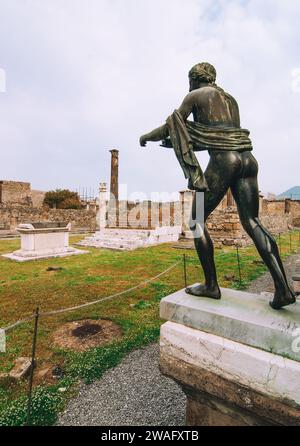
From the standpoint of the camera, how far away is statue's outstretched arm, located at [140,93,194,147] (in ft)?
7.36

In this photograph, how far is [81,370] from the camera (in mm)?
2891

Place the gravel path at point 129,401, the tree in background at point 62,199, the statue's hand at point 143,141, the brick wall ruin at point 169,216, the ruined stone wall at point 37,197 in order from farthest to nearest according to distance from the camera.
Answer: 1. the ruined stone wall at point 37,197
2. the tree in background at point 62,199
3. the brick wall ruin at point 169,216
4. the statue's hand at point 143,141
5. the gravel path at point 129,401

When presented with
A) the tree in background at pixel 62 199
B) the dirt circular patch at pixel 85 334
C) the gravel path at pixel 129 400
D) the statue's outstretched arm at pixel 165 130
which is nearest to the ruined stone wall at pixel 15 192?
the tree in background at pixel 62 199

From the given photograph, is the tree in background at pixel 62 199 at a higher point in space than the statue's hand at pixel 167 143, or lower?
higher

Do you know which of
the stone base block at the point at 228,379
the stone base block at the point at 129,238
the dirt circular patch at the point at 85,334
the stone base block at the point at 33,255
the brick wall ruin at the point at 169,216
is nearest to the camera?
the stone base block at the point at 228,379

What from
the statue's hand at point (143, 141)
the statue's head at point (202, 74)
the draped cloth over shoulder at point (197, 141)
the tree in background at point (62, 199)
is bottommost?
the draped cloth over shoulder at point (197, 141)

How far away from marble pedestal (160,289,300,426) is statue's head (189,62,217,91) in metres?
2.01

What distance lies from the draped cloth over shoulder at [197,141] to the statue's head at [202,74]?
397mm

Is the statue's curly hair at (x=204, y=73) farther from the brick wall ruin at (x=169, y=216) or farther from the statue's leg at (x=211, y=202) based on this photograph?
the brick wall ruin at (x=169, y=216)

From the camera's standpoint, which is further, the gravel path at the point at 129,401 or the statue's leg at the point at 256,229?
the gravel path at the point at 129,401

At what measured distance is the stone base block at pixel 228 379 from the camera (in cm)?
156
